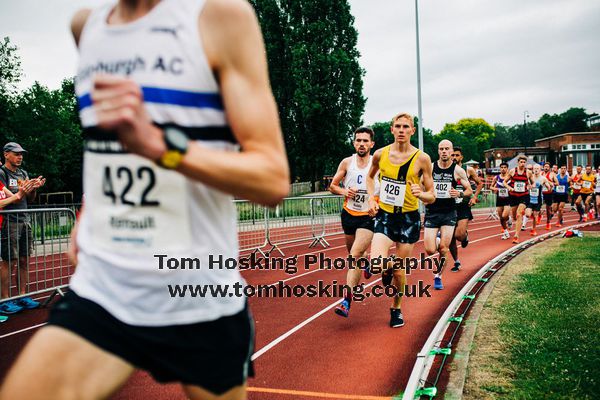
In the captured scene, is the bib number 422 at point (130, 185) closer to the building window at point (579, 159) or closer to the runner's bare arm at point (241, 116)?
the runner's bare arm at point (241, 116)

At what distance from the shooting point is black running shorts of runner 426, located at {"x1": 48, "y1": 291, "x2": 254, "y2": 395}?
138 centimetres

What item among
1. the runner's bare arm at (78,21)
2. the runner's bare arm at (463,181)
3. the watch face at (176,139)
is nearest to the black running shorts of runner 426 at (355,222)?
the runner's bare arm at (463,181)

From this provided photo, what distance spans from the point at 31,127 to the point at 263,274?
32724mm

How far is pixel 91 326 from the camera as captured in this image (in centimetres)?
139

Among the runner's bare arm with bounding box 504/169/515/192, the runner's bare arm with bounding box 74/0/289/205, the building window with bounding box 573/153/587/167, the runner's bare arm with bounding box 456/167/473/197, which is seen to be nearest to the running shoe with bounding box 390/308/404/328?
the runner's bare arm with bounding box 456/167/473/197

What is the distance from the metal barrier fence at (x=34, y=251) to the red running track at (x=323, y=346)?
1.58 ft

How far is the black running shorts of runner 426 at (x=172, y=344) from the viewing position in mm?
1382

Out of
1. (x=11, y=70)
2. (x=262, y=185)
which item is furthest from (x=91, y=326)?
(x=11, y=70)

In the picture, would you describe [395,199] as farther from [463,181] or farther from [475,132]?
[475,132]

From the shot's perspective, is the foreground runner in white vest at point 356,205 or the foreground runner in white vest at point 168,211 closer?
the foreground runner in white vest at point 168,211

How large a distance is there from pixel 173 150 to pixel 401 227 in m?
4.89

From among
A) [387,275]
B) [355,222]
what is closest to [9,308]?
[355,222]

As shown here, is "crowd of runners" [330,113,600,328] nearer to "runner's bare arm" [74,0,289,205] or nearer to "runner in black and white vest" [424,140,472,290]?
"runner in black and white vest" [424,140,472,290]

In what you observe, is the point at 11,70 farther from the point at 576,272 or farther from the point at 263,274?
the point at 576,272
